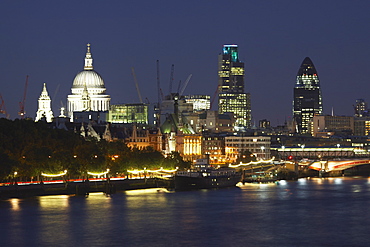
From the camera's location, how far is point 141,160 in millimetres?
110250

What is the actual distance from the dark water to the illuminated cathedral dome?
10419 centimetres

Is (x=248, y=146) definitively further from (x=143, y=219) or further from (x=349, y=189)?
(x=143, y=219)

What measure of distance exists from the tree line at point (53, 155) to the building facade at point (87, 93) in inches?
3230

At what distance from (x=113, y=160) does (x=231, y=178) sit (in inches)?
501

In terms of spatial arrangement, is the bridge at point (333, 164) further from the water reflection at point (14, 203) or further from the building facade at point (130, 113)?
the water reflection at point (14, 203)

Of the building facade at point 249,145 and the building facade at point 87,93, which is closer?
the building facade at point 249,145

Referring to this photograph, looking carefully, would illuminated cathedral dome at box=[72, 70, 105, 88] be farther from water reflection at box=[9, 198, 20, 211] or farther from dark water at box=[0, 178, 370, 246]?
water reflection at box=[9, 198, 20, 211]

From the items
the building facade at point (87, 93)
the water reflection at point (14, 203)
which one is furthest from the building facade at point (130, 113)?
the water reflection at point (14, 203)

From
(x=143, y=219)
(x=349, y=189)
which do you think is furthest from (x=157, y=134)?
(x=143, y=219)

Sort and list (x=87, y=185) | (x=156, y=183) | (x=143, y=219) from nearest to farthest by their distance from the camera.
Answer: (x=143, y=219) < (x=87, y=185) < (x=156, y=183)

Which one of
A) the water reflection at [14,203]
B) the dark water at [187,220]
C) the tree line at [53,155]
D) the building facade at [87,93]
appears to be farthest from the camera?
the building facade at [87,93]

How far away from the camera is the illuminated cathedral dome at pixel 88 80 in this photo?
196625mm


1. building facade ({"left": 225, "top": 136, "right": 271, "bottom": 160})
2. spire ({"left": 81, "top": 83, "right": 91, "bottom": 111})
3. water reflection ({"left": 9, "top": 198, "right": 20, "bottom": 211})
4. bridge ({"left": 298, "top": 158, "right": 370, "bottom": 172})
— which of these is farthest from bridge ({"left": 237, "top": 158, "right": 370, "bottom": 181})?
spire ({"left": 81, "top": 83, "right": 91, "bottom": 111})

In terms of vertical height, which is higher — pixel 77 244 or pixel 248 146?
pixel 248 146
